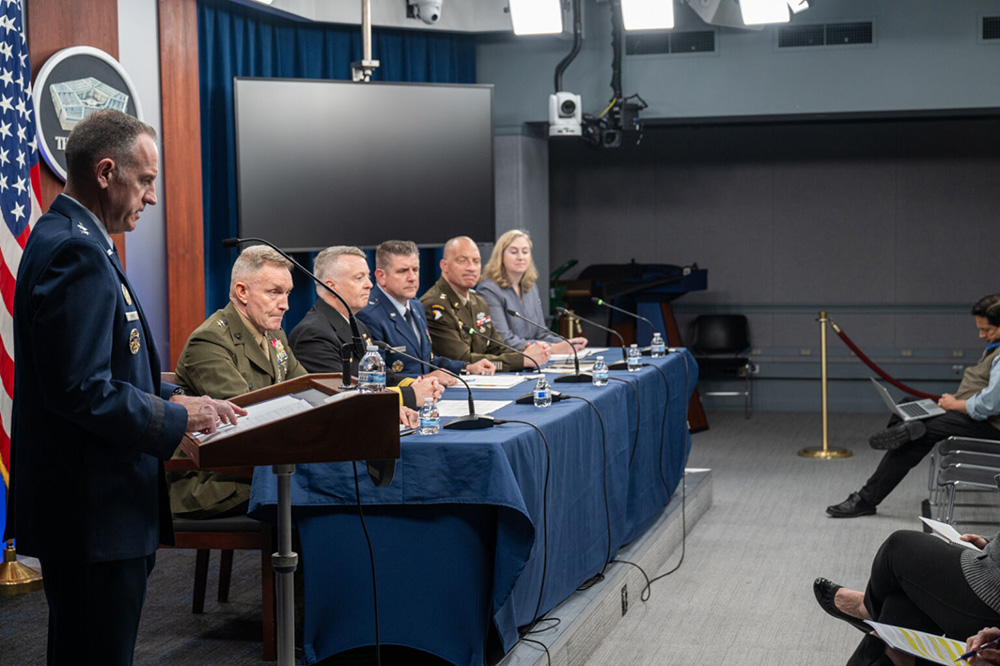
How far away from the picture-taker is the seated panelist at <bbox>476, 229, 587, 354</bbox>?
5773 millimetres

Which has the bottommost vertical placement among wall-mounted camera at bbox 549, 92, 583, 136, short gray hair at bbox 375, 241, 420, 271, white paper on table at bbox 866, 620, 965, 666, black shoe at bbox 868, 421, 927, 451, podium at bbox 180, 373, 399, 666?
white paper on table at bbox 866, 620, 965, 666

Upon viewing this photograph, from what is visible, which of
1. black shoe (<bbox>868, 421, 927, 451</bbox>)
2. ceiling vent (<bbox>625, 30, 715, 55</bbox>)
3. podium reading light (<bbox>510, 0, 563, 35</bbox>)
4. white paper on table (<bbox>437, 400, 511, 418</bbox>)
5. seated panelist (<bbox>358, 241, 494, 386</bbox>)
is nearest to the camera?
white paper on table (<bbox>437, 400, 511, 418</bbox>)

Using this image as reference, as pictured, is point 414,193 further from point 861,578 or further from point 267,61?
point 861,578

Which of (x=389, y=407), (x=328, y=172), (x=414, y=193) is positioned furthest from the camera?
(x=414, y=193)

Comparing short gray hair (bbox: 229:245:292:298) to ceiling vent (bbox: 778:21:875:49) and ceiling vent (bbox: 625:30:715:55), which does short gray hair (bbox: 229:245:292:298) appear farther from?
ceiling vent (bbox: 778:21:875:49)

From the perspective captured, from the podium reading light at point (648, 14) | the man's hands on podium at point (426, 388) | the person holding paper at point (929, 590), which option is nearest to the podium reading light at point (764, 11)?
the podium reading light at point (648, 14)

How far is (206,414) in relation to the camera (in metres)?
1.95

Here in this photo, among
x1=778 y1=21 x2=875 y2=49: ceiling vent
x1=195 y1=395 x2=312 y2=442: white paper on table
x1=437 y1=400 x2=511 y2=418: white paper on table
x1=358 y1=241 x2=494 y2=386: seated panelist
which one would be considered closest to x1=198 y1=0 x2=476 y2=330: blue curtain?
x1=358 y1=241 x2=494 y2=386: seated panelist

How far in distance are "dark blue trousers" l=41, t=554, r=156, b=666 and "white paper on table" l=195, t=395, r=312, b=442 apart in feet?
0.94

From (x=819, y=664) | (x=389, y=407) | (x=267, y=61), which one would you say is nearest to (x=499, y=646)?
(x=819, y=664)

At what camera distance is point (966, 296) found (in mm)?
8656

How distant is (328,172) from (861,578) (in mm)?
3558

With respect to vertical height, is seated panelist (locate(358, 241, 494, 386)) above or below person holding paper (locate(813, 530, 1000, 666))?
above

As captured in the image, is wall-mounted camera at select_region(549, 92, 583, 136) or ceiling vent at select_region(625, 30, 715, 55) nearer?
wall-mounted camera at select_region(549, 92, 583, 136)
